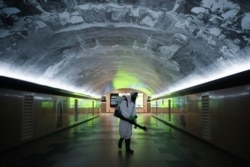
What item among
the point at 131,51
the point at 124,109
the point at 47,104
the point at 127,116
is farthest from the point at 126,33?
the point at 47,104

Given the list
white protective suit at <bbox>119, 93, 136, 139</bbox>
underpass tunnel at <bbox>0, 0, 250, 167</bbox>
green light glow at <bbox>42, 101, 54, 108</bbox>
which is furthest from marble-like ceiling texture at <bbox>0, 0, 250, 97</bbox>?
white protective suit at <bbox>119, 93, 136, 139</bbox>

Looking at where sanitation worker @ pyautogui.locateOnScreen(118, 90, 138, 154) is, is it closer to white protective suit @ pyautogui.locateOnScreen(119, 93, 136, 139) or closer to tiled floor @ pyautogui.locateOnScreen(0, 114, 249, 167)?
white protective suit @ pyautogui.locateOnScreen(119, 93, 136, 139)

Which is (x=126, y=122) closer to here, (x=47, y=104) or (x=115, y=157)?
(x=115, y=157)

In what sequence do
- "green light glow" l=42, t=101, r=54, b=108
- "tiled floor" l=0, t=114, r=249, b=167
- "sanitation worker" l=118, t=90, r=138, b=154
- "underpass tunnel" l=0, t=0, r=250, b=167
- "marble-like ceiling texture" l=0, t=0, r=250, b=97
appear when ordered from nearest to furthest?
1. "marble-like ceiling texture" l=0, t=0, r=250, b=97
2. "tiled floor" l=0, t=114, r=249, b=167
3. "underpass tunnel" l=0, t=0, r=250, b=167
4. "sanitation worker" l=118, t=90, r=138, b=154
5. "green light glow" l=42, t=101, r=54, b=108

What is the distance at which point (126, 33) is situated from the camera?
1074 centimetres

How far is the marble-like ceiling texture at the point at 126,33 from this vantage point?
7.23 m

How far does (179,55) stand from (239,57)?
3796 mm

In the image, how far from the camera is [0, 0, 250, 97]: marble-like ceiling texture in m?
7.23

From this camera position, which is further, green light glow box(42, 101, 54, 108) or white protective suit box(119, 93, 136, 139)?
green light glow box(42, 101, 54, 108)

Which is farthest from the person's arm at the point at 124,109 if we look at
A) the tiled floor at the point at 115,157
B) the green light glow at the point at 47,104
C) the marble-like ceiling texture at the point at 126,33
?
the green light glow at the point at 47,104

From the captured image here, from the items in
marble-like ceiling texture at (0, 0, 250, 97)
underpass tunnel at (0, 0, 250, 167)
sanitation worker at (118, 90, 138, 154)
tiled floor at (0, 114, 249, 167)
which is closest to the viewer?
marble-like ceiling texture at (0, 0, 250, 97)

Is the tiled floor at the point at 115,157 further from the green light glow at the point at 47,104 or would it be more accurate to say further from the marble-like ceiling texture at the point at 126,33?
the green light glow at the point at 47,104

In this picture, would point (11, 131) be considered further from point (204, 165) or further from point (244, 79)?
point (244, 79)

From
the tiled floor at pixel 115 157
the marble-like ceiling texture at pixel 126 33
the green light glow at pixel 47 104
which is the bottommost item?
the tiled floor at pixel 115 157
